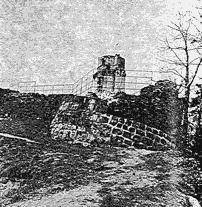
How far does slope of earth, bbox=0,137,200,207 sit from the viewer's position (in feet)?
23.5

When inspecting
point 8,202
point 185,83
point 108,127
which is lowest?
point 8,202

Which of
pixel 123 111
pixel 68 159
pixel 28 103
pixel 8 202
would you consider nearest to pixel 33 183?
pixel 8 202

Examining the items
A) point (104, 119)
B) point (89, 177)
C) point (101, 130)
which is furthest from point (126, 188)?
point (104, 119)

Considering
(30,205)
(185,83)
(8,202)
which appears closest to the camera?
(30,205)

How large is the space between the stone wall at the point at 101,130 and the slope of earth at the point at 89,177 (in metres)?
2.23

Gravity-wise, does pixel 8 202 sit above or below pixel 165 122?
below

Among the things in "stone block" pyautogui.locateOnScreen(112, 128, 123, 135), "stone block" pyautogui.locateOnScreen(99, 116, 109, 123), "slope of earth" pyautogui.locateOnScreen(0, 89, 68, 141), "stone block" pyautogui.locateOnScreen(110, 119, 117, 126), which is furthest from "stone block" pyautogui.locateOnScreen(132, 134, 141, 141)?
"slope of earth" pyautogui.locateOnScreen(0, 89, 68, 141)

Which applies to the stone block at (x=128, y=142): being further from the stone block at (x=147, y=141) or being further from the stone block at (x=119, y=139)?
the stone block at (x=147, y=141)

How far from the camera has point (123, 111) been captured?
15531mm

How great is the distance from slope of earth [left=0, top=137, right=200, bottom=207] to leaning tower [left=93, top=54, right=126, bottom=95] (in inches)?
329

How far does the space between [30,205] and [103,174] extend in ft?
6.89

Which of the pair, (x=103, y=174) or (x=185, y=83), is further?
(x=185, y=83)

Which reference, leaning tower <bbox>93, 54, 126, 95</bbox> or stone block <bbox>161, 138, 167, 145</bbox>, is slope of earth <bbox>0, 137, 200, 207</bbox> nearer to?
stone block <bbox>161, 138, 167, 145</bbox>

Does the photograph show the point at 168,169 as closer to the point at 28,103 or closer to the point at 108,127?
the point at 108,127
